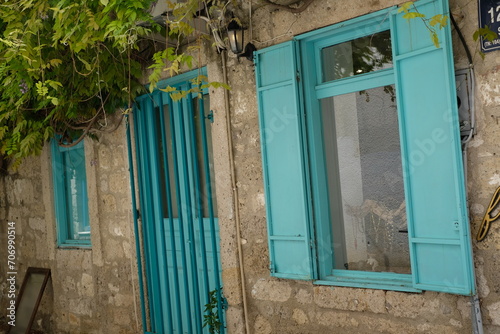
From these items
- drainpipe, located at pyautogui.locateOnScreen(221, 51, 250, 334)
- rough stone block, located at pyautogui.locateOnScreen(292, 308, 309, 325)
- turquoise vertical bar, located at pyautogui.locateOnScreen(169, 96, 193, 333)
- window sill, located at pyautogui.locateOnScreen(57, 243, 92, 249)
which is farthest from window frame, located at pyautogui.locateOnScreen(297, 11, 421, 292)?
window sill, located at pyautogui.locateOnScreen(57, 243, 92, 249)

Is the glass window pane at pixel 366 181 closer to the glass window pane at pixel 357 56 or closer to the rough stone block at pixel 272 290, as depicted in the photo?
the glass window pane at pixel 357 56

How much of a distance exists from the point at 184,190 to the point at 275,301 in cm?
148

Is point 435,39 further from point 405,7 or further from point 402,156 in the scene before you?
point 402,156

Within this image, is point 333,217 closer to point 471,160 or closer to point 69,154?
point 471,160

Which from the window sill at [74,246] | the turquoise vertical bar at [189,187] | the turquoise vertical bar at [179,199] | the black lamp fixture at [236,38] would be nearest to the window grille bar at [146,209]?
the turquoise vertical bar at [179,199]

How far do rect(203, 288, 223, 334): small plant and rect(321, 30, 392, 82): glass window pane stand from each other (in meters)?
2.07

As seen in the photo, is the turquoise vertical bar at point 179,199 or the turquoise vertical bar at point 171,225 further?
the turquoise vertical bar at point 171,225

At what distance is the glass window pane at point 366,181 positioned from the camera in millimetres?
4051

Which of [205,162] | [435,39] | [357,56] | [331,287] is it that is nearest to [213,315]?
[331,287]

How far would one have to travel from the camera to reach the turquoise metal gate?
17.2 feet

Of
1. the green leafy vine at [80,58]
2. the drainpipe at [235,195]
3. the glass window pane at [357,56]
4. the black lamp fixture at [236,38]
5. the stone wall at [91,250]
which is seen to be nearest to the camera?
the glass window pane at [357,56]

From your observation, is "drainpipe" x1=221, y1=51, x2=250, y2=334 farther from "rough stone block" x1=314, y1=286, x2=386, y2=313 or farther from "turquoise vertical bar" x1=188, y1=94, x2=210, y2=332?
"rough stone block" x1=314, y1=286, x2=386, y2=313

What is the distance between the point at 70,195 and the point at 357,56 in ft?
14.4

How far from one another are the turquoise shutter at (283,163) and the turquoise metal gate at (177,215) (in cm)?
83
